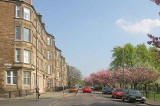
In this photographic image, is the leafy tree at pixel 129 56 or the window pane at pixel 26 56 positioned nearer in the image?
the window pane at pixel 26 56

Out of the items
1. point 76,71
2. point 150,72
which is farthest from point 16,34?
point 76,71

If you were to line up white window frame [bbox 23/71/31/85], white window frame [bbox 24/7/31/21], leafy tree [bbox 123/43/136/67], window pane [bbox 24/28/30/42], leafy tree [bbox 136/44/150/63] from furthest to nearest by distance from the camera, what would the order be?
leafy tree [bbox 123/43/136/67]
leafy tree [bbox 136/44/150/63]
white window frame [bbox 24/7/31/21]
window pane [bbox 24/28/30/42]
white window frame [bbox 23/71/31/85]

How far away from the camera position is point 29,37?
40.8 m

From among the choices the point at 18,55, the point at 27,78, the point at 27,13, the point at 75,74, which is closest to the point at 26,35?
the point at 18,55

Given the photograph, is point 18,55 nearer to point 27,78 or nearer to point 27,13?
point 27,78

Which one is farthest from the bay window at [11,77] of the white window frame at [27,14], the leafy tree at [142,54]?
the leafy tree at [142,54]

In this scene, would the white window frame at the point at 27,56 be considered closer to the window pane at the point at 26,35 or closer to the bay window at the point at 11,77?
the window pane at the point at 26,35

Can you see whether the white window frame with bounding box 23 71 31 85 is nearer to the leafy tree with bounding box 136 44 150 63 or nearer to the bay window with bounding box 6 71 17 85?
the bay window with bounding box 6 71 17 85

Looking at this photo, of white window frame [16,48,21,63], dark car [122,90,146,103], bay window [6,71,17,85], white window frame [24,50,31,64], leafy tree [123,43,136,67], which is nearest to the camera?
dark car [122,90,146,103]

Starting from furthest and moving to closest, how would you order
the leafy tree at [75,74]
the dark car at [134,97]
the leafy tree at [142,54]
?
the leafy tree at [75,74] < the leafy tree at [142,54] < the dark car at [134,97]

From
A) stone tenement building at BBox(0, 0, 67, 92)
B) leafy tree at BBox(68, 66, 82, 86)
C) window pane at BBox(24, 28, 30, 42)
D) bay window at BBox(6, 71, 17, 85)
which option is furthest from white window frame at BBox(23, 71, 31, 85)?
leafy tree at BBox(68, 66, 82, 86)

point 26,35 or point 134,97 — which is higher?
point 26,35

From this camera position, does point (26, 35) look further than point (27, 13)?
No

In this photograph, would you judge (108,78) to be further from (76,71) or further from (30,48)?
(76,71)
